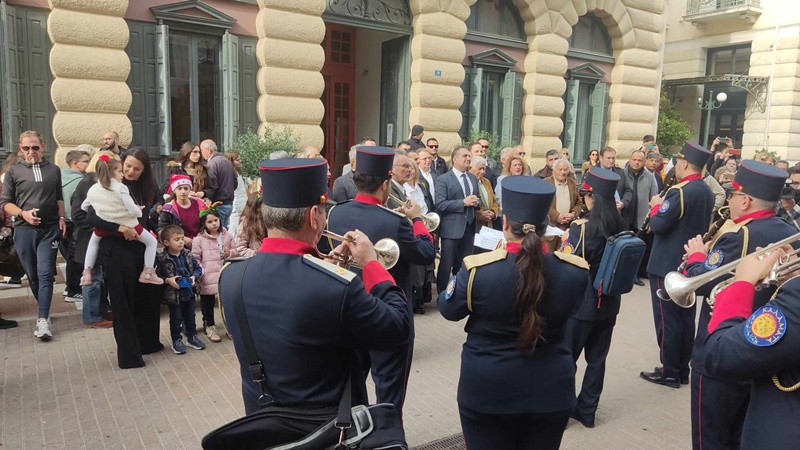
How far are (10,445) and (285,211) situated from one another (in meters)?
3.32

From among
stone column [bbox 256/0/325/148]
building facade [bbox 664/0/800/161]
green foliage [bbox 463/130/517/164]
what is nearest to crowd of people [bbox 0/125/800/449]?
stone column [bbox 256/0/325/148]

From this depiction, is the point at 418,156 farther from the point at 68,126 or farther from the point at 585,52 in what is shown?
the point at 585,52

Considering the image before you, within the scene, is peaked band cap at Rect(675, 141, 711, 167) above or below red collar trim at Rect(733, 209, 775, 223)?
above

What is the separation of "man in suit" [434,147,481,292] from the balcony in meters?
22.8

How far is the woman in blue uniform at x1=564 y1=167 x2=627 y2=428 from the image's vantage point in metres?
4.36

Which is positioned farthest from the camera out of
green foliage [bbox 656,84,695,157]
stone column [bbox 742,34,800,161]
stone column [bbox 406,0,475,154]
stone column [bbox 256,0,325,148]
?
green foliage [bbox 656,84,695,157]

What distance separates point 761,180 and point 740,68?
2663 cm

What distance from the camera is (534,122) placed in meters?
14.2

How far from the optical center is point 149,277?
552 cm

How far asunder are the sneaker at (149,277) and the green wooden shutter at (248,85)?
5096mm

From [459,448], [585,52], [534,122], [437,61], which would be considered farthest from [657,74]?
[459,448]

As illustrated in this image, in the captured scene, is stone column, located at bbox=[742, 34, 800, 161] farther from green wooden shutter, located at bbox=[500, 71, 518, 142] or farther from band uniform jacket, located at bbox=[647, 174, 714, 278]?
band uniform jacket, located at bbox=[647, 174, 714, 278]

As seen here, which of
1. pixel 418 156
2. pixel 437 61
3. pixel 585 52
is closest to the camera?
pixel 418 156

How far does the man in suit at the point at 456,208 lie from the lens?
24.9 feet
